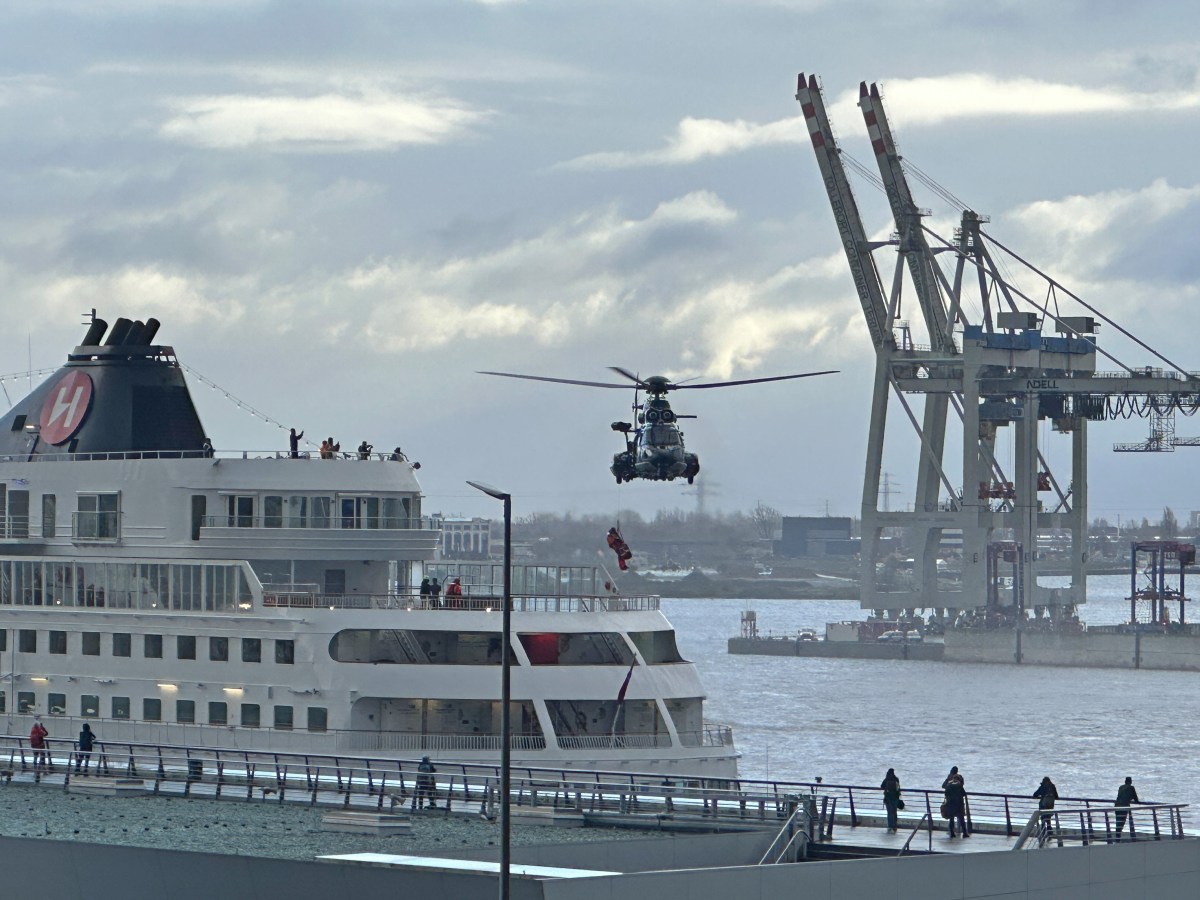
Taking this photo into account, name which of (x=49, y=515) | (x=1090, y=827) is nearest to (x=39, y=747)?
(x=49, y=515)

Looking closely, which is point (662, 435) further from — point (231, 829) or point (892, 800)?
point (231, 829)

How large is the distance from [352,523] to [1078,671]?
110m

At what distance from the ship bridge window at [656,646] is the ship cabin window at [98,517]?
11.9 m

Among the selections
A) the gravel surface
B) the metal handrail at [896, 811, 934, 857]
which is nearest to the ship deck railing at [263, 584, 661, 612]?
the gravel surface

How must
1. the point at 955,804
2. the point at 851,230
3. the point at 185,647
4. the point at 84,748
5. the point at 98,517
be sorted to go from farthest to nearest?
the point at 851,230 < the point at 98,517 < the point at 185,647 < the point at 84,748 < the point at 955,804

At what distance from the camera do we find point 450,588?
152 feet

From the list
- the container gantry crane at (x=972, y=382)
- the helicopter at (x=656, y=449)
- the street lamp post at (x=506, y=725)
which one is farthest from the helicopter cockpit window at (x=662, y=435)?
the container gantry crane at (x=972, y=382)

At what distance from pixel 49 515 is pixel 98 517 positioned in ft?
6.33

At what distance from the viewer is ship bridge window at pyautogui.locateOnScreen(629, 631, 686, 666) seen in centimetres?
4556

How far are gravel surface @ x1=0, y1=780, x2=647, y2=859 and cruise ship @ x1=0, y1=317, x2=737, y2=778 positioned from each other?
698cm

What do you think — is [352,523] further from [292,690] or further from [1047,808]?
[1047,808]

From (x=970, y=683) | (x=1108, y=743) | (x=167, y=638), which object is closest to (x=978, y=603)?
(x=970, y=683)

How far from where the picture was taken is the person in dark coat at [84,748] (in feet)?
Answer: 131

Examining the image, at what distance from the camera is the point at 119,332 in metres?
53.1
